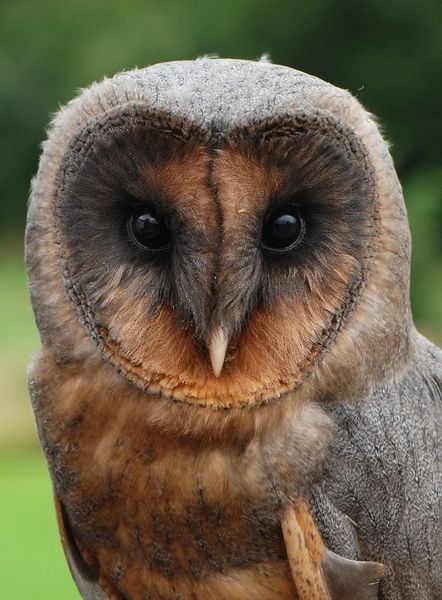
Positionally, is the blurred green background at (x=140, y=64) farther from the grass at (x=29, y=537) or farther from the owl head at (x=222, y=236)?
the owl head at (x=222, y=236)

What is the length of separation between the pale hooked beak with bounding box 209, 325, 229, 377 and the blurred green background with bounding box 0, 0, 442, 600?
9.03 feet

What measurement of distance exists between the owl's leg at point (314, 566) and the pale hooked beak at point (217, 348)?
27cm

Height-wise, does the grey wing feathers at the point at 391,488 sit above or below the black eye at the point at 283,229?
below

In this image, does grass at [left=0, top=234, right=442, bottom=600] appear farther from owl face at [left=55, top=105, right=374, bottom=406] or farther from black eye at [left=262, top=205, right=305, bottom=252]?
black eye at [left=262, top=205, right=305, bottom=252]

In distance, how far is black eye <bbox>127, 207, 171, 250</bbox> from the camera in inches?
57.6

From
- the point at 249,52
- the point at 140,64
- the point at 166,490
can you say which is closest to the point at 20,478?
the point at 140,64

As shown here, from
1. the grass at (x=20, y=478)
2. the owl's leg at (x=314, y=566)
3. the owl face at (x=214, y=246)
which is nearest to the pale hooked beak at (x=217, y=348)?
the owl face at (x=214, y=246)

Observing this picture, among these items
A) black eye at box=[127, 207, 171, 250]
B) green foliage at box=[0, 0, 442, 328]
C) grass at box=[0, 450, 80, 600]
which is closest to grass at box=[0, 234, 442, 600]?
grass at box=[0, 450, 80, 600]

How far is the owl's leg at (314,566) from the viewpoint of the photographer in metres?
1.57

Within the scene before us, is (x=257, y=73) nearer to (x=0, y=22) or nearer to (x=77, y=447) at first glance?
(x=77, y=447)

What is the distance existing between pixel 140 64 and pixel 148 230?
377 centimetres

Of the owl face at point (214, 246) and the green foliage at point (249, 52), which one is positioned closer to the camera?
the owl face at point (214, 246)

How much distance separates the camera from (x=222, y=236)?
4.63 ft

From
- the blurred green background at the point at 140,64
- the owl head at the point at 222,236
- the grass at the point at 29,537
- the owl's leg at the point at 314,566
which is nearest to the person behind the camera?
the owl head at the point at 222,236
